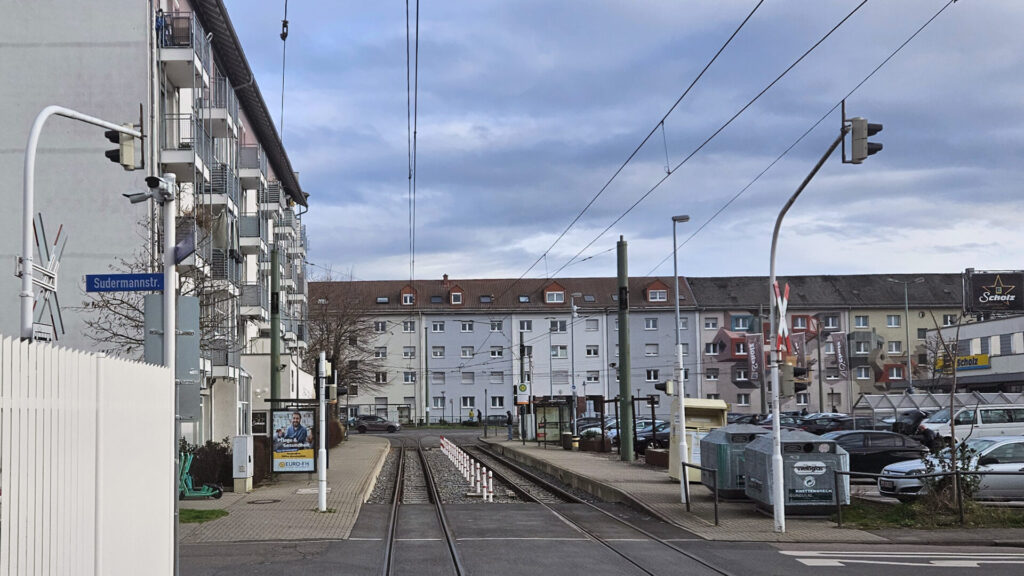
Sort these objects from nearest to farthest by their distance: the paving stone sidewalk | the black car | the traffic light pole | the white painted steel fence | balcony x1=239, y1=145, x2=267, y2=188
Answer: the white painted steel fence < the traffic light pole < the paving stone sidewalk < the black car < balcony x1=239, y1=145, x2=267, y2=188

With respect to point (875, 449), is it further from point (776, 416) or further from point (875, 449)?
point (776, 416)

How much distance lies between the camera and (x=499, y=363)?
330 feet

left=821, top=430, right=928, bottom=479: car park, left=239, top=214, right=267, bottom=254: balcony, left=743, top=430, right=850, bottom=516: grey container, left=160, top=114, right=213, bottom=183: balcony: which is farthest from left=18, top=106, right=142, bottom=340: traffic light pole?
left=239, top=214, right=267, bottom=254: balcony

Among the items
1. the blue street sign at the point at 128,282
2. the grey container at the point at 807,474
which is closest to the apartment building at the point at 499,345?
the grey container at the point at 807,474

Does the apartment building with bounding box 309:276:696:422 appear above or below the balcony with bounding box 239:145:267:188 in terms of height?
below

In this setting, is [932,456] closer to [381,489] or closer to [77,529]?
[381,489]

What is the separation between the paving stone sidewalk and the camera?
17766 millimetres

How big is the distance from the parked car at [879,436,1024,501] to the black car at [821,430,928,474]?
4764mm

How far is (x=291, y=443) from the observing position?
90.6ft

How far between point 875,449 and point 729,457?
979cm

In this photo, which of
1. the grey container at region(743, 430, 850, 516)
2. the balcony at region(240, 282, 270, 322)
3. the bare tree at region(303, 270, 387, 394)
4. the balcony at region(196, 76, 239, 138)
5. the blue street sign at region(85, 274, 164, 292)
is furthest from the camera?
the bare tree at region(303, 270, 387, 394)

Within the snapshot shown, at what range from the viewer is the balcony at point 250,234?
4869 centimetres

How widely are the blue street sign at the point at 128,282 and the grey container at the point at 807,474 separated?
11.7m

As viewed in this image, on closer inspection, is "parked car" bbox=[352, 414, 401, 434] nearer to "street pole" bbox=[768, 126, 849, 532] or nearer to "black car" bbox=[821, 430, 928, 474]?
"black car" bbox=[821, 430, 928, 474]
